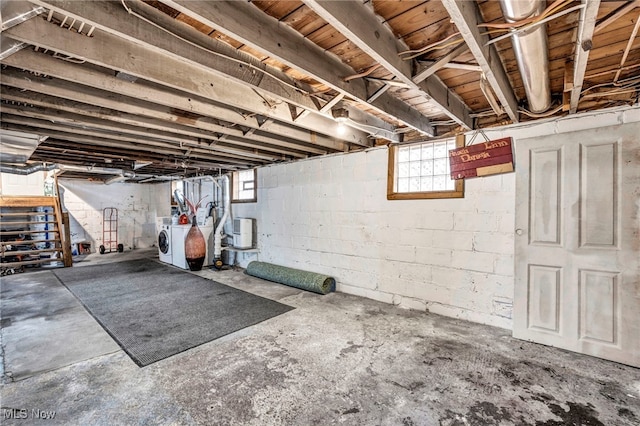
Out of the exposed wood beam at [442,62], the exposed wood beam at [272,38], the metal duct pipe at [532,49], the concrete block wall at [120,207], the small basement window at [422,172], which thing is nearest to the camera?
the metal duct pipe at [532,49]

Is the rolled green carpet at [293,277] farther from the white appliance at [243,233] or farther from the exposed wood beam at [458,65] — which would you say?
the exposed wood beam at [458,65]

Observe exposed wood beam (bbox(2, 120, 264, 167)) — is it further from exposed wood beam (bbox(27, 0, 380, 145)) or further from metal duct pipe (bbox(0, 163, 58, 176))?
metal duct pipe (bbox(0, 163, 58, 176))

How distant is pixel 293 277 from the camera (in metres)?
4.43

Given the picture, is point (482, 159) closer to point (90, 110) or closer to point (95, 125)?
point (90, 110)

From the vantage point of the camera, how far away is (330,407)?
1.78 meters

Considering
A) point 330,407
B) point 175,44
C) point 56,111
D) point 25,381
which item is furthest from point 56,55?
point 330,407

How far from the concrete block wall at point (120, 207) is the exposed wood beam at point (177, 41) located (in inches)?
331

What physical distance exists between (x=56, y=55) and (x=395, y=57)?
2.02 metres

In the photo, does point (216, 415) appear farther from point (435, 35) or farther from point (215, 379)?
point (435, 35)

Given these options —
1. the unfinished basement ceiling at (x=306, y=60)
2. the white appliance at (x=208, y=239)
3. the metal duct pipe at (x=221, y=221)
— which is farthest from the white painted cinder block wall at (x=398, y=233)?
the white appliance at (x=208, y=239)

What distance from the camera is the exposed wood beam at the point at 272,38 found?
123cm

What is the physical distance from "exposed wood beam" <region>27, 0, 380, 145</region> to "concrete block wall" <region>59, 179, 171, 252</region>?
841 centimetres
